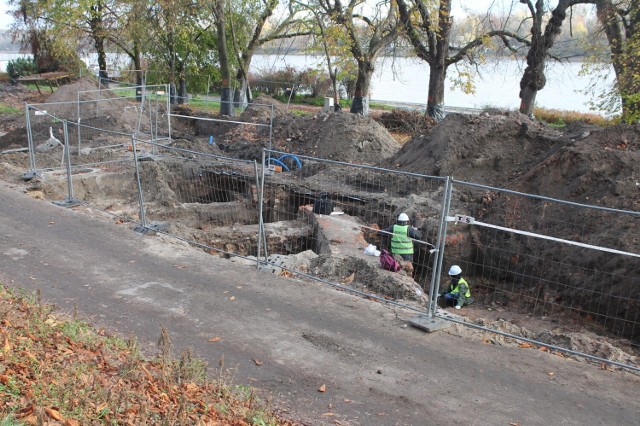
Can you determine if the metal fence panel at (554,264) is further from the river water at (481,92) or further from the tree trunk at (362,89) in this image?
the river water at (481,92)

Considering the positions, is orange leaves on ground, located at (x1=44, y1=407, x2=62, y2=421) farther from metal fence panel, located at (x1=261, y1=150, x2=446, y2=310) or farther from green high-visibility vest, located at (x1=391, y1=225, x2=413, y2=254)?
green high-visibility vest, located at (x1=391, y1=225, x2=413, y2=254)

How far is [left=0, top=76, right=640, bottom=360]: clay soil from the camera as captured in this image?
13.1 m

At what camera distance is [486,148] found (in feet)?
58.1

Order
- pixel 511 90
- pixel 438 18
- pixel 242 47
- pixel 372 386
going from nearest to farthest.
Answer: pixel 372 386 → pixel 438 18 → pixel 242 47 → pixel 511 90

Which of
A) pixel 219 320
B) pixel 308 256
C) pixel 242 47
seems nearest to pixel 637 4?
pixel 308 256

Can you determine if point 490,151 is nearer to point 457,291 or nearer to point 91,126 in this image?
point 457,291

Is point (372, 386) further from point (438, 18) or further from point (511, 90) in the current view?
point (511, 90)

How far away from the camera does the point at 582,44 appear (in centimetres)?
2769

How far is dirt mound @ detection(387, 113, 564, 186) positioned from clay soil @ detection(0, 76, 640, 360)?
0.03 m

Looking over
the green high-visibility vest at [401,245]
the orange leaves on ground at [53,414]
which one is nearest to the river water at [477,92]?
the green high-visibility vest at [401,245]

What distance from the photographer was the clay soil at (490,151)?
13.1m

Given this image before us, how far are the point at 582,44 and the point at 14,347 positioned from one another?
93.1 ft

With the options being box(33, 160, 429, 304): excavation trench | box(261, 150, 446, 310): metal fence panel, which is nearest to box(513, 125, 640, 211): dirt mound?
box(261, 150, 446, 310): metal fence panel

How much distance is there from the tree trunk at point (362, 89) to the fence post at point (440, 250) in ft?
Result: 72.7
